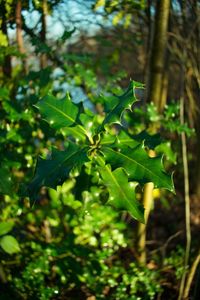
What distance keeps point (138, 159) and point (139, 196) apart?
970mm

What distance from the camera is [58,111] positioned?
1.71 meters

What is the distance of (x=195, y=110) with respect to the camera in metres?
3.72

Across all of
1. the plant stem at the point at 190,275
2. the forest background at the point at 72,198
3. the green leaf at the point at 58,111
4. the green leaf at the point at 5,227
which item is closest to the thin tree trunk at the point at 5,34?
the forest background at the point at 72,198

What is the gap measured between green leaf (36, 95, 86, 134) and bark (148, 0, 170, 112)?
0.91 m

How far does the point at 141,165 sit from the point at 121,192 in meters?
0.15

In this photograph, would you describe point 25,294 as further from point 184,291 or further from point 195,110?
point 195,110

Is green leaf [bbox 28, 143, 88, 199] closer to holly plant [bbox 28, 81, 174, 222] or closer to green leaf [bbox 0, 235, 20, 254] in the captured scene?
holly plant [bbox 28, 81, 174, 222]

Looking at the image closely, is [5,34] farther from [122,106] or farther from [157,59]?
[122,106]

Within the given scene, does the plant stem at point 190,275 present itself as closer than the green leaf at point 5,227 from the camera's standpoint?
No

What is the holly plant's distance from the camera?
1511mm

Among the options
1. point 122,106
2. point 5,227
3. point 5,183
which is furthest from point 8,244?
point 122,106

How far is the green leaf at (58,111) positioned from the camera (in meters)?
1.70

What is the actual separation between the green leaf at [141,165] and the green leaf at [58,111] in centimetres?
26

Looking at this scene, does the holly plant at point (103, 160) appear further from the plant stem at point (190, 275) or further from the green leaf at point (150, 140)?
the plant stem at point (190, 275)
